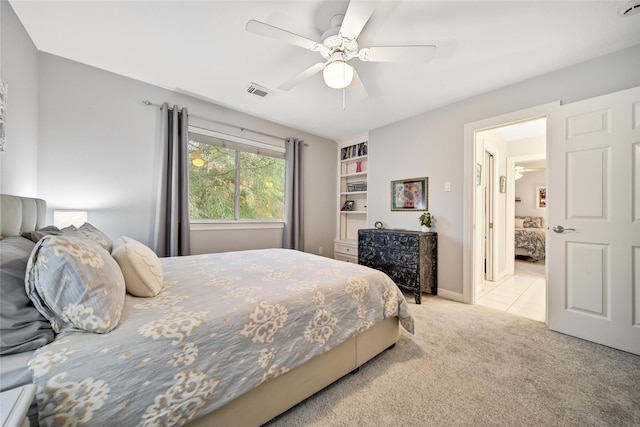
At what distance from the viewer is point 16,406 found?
586mm

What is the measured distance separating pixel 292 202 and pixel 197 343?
9.91ft

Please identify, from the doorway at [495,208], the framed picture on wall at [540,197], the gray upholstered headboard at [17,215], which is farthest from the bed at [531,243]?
the gray upholstered headboard at [17,215]

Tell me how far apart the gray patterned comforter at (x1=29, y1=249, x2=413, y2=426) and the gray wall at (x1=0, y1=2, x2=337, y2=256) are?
1479 millimetres

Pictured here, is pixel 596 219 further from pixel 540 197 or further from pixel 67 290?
pixel 540 197

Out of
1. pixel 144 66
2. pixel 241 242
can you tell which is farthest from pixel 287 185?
pixel 144 66

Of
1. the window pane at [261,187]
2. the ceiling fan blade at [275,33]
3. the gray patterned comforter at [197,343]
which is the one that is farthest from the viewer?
the window pane at [261,187]

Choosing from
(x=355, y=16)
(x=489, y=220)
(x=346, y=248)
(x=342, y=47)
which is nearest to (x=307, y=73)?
(x=342, y=47)

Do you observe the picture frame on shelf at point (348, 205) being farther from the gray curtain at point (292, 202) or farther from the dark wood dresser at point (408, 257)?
the dark wood dresser at point (408, 257)

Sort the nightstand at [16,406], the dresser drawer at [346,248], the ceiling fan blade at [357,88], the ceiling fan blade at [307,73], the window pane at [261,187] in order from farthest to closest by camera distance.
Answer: the dresser drawer at [346,248]
the window pane at [261,187]
the ceiling fan blade at [357,88]
the ceiling fan blade at [307,73]
the nightstand at [16,406]

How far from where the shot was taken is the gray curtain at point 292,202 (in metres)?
3.85

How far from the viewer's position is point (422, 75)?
7.80 ft

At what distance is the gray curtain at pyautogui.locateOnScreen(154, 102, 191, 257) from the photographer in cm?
269

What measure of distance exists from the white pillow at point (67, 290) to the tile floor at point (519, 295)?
3.51 meters

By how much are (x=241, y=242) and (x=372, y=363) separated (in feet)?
8.03
